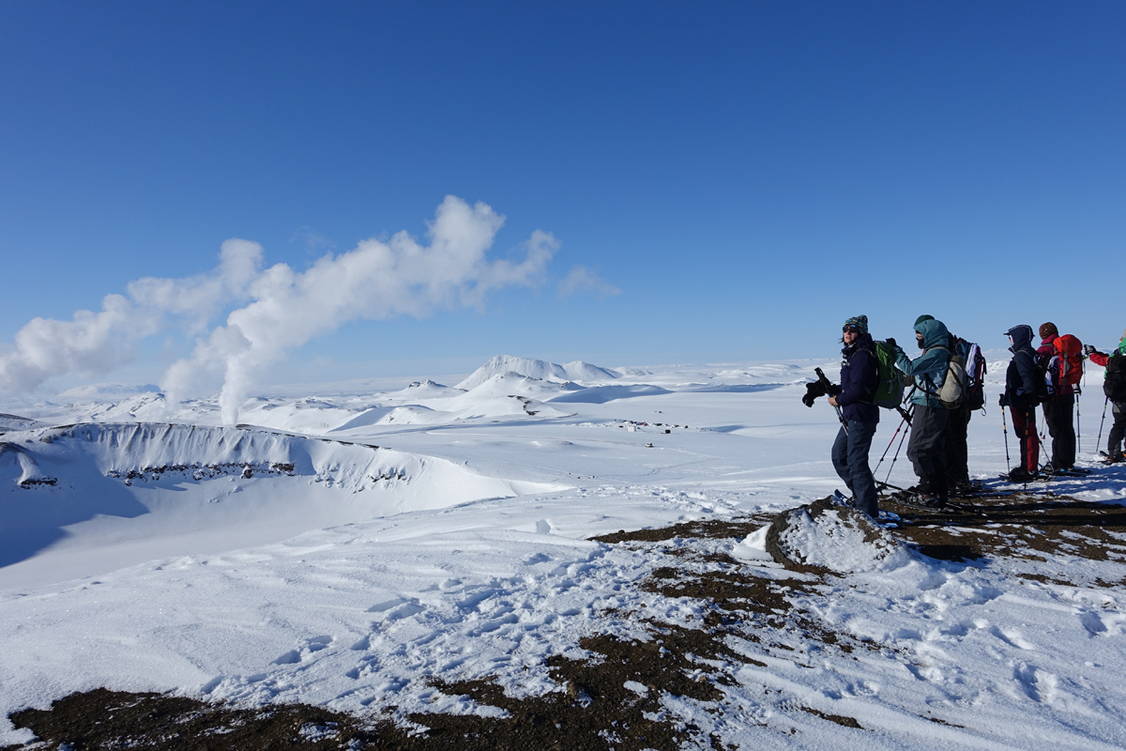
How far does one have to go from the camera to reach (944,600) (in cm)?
457

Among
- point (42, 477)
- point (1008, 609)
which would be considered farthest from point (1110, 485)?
point (42, 477)

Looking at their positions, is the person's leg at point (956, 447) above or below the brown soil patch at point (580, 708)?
above

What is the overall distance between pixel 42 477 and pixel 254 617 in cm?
2982

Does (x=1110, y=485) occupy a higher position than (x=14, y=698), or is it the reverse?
(x=1110, y=485)

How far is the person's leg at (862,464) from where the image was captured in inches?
249

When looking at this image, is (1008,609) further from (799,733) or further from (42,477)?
(42,477)

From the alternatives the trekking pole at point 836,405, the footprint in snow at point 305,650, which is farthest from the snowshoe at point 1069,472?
the footprint in snow at point 305,650

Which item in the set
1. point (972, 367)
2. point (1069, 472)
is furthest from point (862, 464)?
point (1069, 472)

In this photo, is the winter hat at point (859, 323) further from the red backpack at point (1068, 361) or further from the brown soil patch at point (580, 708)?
the red backpack at point (1068, 361)

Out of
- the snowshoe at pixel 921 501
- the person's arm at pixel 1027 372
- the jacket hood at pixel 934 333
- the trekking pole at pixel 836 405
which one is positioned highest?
the jacket hood at pixel 934 333

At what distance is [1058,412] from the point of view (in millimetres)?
9312

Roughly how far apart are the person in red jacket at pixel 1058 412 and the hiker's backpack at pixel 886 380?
15.8 feet

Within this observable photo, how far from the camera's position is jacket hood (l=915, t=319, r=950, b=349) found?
739 cm

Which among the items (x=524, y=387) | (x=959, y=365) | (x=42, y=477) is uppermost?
(x=524, y=387)
